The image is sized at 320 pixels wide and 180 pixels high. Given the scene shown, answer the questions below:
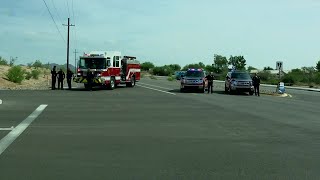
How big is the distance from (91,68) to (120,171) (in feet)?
110

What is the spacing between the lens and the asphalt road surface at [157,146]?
8906 millimetres

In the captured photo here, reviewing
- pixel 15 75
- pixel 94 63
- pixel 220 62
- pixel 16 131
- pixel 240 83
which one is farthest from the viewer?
pixel 220 62

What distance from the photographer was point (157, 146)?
12.0m

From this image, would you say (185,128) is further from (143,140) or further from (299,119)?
(299,119)

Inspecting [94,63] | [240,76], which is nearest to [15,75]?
[94,63]

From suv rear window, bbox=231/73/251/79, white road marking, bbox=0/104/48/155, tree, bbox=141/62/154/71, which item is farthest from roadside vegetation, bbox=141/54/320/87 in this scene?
white road marking, bbox=0/104/48/155

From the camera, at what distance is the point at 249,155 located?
10.8m

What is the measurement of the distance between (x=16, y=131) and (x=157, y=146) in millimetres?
4793

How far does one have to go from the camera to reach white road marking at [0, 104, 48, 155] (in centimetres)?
1206

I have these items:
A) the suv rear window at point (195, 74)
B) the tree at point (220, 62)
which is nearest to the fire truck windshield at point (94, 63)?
the suv rear window at point (195, 74)

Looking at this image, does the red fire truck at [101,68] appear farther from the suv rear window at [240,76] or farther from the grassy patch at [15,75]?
the grassy patch at [15,75]

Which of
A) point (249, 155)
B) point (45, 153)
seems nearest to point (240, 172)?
point (249, 155)

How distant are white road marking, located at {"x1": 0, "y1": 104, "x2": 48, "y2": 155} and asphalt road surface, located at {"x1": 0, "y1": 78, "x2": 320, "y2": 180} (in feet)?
0.08

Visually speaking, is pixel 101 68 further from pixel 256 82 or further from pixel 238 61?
pixel 238 61
